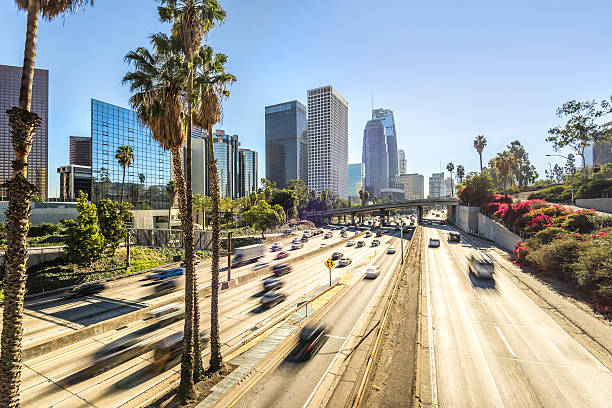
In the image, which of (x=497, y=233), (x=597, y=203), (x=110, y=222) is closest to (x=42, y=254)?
(x=110, y=222)

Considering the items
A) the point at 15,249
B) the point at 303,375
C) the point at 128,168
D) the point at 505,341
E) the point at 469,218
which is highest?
the point at 128,168

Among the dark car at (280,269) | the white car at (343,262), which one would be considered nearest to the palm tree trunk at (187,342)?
the dark car at (280,269)

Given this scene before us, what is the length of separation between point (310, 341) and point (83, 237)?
101ft

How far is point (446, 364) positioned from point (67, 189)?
133m

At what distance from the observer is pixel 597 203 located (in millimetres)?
50750

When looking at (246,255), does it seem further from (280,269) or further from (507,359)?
(507,359)

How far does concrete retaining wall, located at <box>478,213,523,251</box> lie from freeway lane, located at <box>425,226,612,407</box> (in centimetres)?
2687

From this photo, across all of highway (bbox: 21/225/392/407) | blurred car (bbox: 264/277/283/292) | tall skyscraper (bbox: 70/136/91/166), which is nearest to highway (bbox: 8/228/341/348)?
highway (bbox: 21/225/392/407)

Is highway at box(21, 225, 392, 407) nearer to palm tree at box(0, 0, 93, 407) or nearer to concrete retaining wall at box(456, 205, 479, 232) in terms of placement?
palm tree at box(0, 0, 93, 407)

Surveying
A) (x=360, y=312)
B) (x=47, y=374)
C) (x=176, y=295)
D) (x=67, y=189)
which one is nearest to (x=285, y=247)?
(x=176, y=295)

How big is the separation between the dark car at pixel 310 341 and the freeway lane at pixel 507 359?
6.73 m

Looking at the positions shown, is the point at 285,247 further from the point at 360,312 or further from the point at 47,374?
the point at 47,374

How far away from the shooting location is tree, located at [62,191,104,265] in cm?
3180

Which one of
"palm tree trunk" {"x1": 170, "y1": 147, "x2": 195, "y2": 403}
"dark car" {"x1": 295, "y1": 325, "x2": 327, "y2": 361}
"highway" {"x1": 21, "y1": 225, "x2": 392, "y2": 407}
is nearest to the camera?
"palm tree trunk" {"x1": 170, "y1": 147, "x2": 195, "y2": 403}
